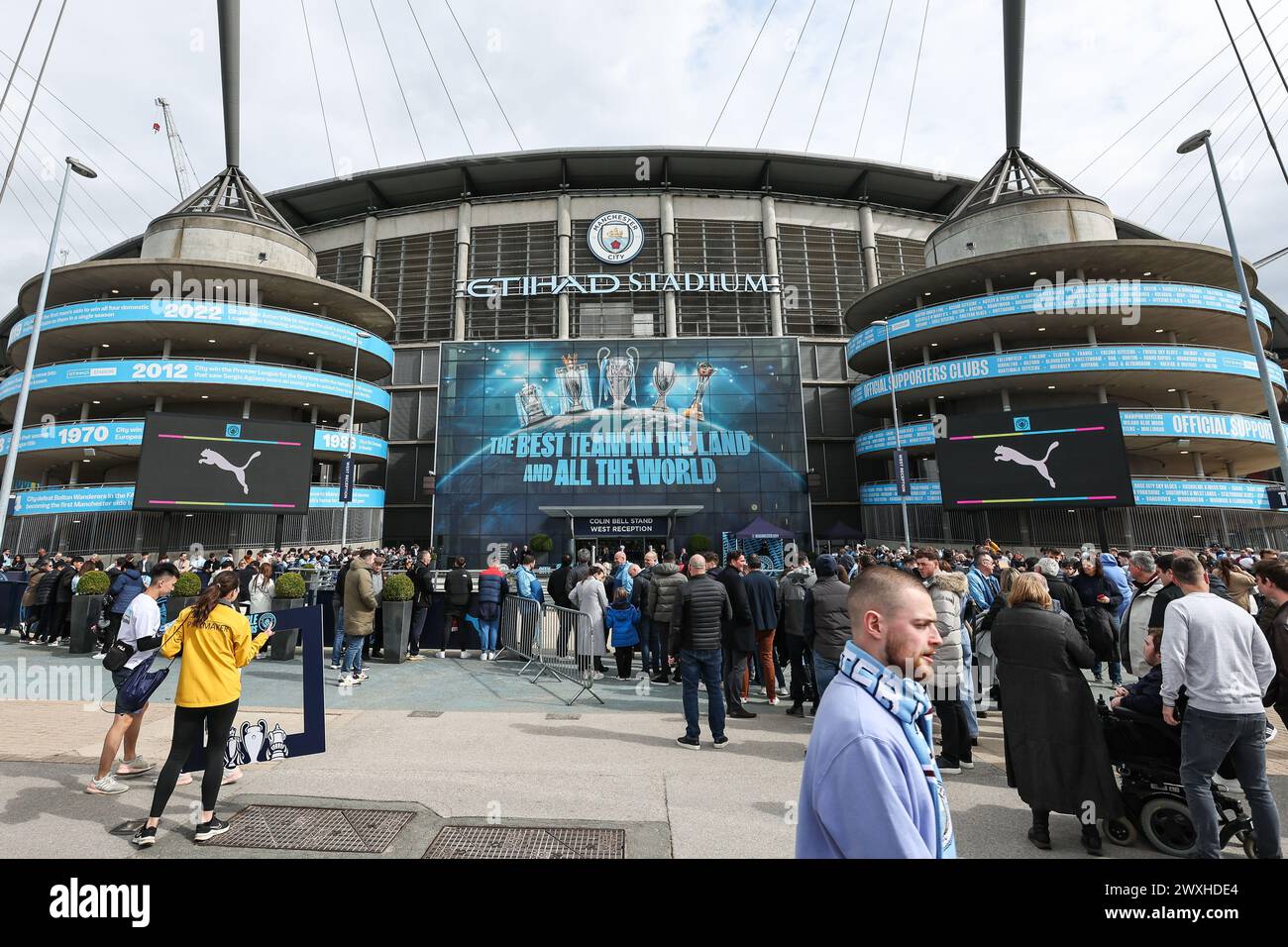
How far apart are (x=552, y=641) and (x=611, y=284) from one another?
35.2 m

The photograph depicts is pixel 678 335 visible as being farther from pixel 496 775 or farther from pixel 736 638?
pixel 496 775

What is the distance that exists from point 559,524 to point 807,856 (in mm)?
32916

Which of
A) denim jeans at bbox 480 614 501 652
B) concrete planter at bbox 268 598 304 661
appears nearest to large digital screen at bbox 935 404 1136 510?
denim jeans at bbox 480 614 501 652

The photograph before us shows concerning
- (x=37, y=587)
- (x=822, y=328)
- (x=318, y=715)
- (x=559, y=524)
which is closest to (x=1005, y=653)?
(x=318, y=715)

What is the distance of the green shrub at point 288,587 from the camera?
12.1 meters

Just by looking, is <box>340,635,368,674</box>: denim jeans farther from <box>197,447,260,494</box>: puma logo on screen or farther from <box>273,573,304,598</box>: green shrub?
<box>197,447,260,494</box>: puma logo on screen

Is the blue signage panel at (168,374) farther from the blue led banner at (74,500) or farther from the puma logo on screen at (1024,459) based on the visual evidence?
the puma logo on screen at (1024,459)

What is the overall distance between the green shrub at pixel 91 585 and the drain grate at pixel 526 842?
505 inches

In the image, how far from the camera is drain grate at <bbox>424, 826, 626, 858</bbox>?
399 cm

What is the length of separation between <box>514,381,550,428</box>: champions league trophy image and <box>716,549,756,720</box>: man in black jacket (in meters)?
28.7

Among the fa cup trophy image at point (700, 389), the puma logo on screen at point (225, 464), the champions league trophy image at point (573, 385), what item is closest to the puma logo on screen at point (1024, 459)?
the fa cup trophy image at point (700, 389)

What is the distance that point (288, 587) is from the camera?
12078 mm
